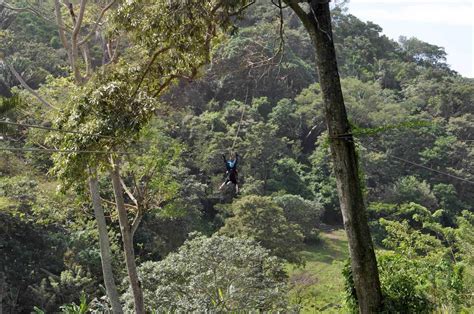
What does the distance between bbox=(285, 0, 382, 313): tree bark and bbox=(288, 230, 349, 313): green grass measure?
9847 millimetres

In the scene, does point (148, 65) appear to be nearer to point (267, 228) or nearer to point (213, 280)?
point (213, 280)

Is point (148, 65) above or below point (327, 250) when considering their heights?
above

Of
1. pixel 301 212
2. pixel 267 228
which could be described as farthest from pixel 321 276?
pixel 267 228

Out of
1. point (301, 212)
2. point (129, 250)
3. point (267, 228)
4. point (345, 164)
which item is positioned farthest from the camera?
point (301, 212)

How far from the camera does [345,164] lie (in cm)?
402

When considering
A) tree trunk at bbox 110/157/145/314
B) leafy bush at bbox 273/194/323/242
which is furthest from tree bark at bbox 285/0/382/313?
leafy bush at bbox 273/194/323/242

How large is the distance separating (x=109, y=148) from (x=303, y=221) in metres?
19.2

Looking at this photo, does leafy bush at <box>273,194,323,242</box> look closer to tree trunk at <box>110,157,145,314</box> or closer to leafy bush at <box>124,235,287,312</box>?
leafy bush at <box>124,235,287,312</box>

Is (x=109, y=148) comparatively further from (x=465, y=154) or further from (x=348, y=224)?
(x=465, y=154)

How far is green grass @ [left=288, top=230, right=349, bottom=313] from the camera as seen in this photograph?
1645 cm

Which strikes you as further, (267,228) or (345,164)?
(267,228)

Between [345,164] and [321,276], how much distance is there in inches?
698

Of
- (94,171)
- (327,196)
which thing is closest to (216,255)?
(94,171)

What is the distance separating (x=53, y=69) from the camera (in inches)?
1011
